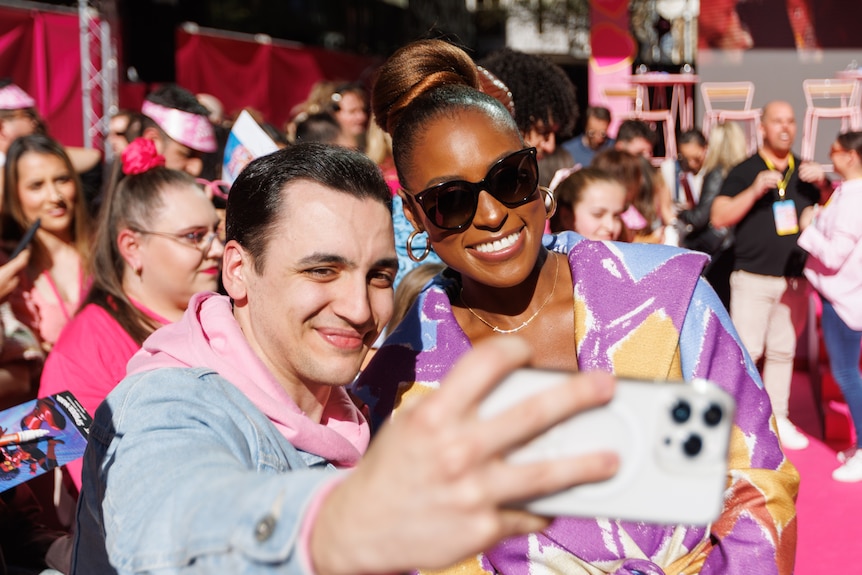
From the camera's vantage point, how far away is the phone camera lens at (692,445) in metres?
0.81

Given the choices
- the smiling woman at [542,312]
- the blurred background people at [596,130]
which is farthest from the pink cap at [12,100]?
the blurred background people at [596,130]

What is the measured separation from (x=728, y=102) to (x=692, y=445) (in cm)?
1097

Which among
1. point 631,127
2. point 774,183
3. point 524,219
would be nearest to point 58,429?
point 524,219

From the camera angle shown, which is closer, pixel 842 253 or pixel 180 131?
pixel 180 131

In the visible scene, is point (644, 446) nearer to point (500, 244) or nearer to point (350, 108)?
point (500, 244)

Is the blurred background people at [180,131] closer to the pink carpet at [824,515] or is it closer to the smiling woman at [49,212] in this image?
the smiling woman at [49,212]

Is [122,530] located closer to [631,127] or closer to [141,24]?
[631,127]

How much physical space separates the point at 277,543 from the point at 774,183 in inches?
209

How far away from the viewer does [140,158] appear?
10.2 feet

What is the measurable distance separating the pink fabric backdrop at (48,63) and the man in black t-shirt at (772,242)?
5717mm

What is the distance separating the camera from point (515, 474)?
29.4 inches

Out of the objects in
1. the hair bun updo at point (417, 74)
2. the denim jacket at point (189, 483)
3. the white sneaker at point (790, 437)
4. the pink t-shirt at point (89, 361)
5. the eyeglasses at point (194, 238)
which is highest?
the hair bun updo at point (417, 74)

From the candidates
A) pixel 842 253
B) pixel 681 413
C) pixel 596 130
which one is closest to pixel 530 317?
pixel 681 413

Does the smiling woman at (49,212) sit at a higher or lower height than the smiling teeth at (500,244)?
lower
